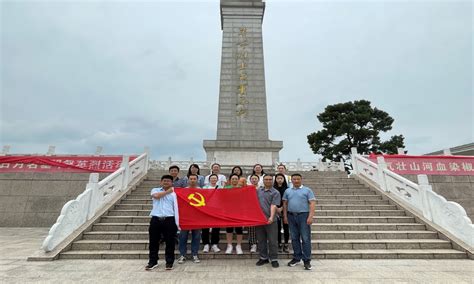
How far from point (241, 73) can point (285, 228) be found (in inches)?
409

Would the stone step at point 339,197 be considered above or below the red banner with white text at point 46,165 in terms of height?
below

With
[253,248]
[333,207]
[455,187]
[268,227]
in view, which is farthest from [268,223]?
[455,187]

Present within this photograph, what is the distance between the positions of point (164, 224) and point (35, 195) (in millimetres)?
7138

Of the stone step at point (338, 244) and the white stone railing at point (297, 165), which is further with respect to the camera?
the white stone railing at point (297, 165)

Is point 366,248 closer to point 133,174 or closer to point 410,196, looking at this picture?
point 410,196

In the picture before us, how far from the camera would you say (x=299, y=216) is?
3709 millimetres

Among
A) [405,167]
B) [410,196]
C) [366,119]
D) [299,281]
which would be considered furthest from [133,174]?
[366,119]

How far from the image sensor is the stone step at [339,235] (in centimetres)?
471

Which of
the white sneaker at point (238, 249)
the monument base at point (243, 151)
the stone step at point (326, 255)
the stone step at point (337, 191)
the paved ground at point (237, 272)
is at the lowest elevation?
the paved ground at point (237, 272)

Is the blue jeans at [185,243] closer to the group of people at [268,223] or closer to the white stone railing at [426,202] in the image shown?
the group of people at [268,223]

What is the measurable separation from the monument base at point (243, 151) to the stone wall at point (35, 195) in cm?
526

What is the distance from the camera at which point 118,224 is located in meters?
5.02

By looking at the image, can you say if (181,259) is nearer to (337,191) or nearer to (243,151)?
(337,191)

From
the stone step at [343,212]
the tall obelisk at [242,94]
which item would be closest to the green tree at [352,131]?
the tall obelisk at [242,94]
